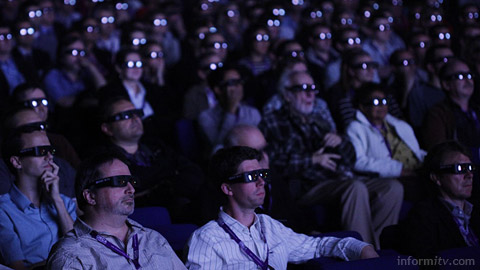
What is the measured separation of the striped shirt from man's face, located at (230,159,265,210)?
0.09m

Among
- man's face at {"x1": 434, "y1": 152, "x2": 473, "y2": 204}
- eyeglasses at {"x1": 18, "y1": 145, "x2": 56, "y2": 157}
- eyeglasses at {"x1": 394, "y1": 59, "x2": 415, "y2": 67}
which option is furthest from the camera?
eyeglasses at {"x1": 394, "y1": 59, "x2": 415, "y2": 67}

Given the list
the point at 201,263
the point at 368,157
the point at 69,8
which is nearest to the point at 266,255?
the point at 201,263

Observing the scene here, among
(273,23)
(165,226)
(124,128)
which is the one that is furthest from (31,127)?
(273,23)

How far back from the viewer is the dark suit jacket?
3414mm

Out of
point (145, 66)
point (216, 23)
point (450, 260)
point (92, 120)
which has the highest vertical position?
point (216, 23)

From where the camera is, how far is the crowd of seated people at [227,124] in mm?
3242

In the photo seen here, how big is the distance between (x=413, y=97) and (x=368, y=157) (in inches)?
52.6

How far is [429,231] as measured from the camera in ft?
11.4

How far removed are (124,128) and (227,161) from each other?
1.39 meters

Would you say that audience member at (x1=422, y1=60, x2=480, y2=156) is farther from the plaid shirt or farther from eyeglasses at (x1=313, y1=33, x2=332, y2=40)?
eyeglasses at (x1=313, y1=33, x2=332, y2=40)

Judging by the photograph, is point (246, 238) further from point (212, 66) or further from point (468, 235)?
point (212, 66)

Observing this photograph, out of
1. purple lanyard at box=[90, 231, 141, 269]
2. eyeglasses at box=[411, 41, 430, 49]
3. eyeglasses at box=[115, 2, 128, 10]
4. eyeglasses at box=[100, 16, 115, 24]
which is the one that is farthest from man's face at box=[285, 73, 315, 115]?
eyeglasses at box=[115, 2, 128, 10]

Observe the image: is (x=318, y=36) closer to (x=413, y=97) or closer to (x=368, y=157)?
(x=413, y=97)

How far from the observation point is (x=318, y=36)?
23.3ft
